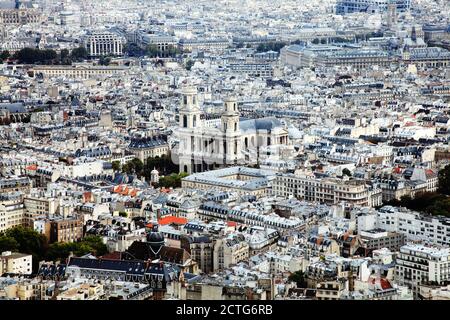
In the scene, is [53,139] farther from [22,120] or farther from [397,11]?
[397,11]

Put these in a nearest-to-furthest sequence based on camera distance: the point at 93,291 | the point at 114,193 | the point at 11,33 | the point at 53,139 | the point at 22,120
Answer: the point at 93,291 → the point at 114,193 → the point at 53,139 → the point at 22,120 → the point at 11,33

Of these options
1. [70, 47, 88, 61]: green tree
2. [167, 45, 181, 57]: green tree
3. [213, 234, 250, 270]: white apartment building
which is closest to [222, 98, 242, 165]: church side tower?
[213, 234, 250, 270]: white apartment building

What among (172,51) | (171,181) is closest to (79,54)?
(172,51)

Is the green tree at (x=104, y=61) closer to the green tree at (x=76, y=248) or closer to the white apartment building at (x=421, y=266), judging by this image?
the green tree at (x=76, y=248)

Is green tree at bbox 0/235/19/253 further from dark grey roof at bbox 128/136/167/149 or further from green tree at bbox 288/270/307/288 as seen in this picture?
dark grey roof at bbox 128/136/167/149

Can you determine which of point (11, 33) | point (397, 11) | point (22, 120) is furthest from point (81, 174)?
point (397, 11)

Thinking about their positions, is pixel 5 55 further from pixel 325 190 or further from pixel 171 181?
pixel 325 190
